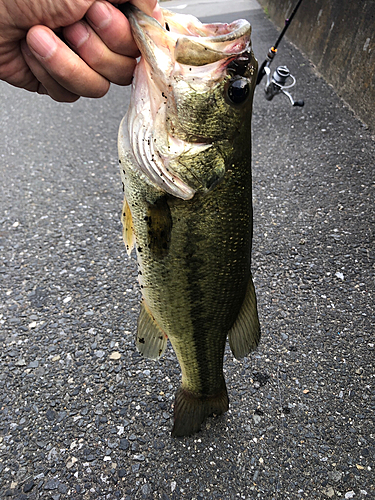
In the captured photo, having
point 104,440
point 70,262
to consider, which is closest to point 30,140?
point 70,262

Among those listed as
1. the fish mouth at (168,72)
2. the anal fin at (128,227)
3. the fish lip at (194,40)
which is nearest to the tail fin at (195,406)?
the anal fin at (128,227)

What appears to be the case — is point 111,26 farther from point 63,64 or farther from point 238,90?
point 238,90

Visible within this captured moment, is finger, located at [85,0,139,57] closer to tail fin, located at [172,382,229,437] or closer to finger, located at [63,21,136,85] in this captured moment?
finger, located at [63,21,136,85]

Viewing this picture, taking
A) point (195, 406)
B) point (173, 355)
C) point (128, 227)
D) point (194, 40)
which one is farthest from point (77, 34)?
point (173, 355)

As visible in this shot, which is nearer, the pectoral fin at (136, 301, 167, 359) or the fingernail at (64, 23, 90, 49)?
the fingernail at (64, 23, 90, 49)

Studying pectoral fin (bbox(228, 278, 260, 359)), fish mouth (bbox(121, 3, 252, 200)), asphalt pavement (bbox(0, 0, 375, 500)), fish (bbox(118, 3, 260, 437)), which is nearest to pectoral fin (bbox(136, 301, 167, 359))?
fish (bbox(118, 3, 260, 437))

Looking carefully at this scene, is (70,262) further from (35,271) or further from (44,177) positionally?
(44,177)

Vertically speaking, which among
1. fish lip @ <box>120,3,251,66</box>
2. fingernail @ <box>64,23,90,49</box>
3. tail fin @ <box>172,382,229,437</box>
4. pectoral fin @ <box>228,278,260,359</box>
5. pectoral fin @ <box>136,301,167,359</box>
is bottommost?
tail fin @ <box>172,382,229,437</box>
